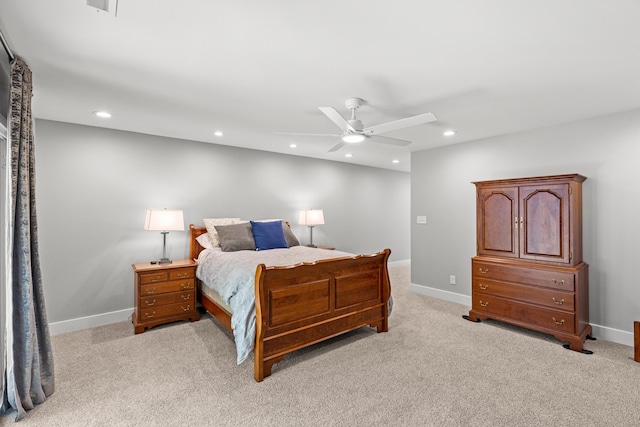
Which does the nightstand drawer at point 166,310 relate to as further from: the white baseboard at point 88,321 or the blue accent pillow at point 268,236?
the blue accent pillow at point 268,236

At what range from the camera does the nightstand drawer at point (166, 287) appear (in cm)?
349

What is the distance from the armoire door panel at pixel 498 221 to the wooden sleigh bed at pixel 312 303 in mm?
1335

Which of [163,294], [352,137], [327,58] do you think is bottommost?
[163,294]

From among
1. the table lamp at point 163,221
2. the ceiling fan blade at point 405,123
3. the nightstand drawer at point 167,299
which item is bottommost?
the nightstand drawer at point 167,299

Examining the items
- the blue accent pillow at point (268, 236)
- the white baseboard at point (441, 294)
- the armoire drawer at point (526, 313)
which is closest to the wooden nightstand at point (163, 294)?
the blue accent pillow at point (268, 236)

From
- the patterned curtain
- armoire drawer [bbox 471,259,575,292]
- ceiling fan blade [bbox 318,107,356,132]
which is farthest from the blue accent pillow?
armoire drawer [bbox 471,259,575,292]

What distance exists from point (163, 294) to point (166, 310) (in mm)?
191

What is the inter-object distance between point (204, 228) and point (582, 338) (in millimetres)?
4522

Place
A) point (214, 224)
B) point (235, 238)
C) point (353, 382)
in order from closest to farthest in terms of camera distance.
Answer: point (353, 382) → point (235, 238) → point (214, 224)

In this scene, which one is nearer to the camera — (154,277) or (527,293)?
(527,293)

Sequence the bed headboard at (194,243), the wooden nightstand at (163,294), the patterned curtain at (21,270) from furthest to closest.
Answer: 1. the bed headboard at (194,243)
2. the wooden nightstand at (163,294)
3. the patterned curtain at (21,270)

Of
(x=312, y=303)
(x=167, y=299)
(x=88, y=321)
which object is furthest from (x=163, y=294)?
(x=312, y=303)

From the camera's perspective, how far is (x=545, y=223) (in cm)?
334

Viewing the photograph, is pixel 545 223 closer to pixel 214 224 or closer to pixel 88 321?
pixel 214 224
